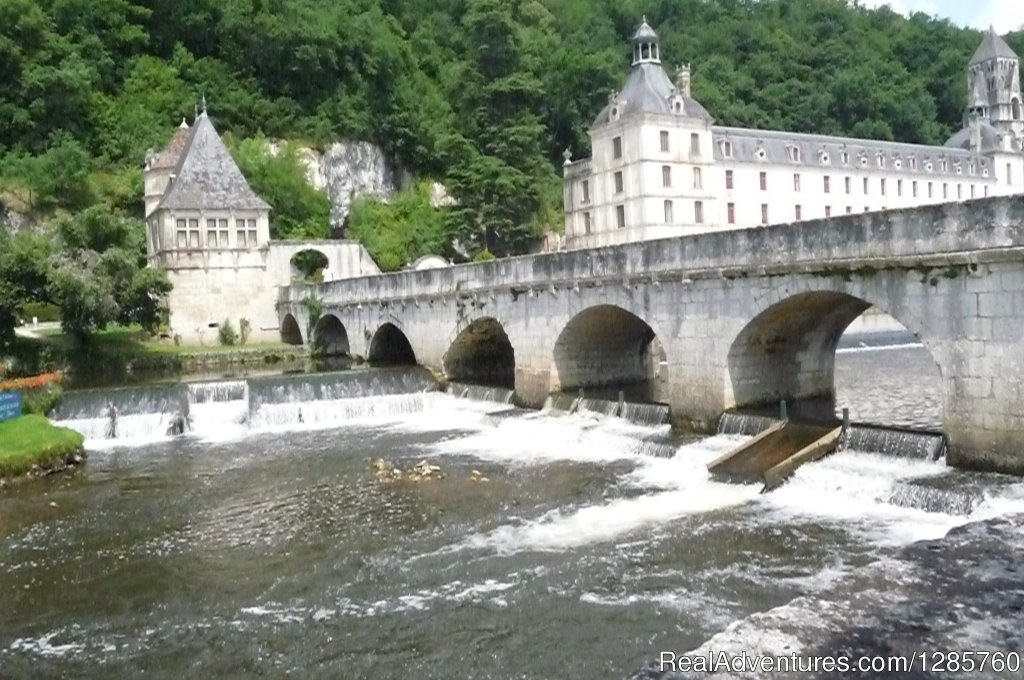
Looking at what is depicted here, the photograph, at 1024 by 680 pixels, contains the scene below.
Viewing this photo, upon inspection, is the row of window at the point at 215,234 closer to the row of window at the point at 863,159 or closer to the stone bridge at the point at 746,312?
the stone bridge at the point at 746,312

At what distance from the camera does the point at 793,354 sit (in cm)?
2308

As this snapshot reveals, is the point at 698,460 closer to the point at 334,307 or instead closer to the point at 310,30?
the point at 334,307

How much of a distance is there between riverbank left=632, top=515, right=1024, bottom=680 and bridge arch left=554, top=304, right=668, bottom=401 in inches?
597

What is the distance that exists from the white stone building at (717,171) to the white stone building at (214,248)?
19.7 meters

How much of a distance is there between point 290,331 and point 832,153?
43.2 meters

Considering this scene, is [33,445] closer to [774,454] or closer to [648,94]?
[774,454]

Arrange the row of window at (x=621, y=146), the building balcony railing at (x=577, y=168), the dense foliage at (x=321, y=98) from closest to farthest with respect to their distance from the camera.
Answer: the dense foliage at (x=321, y=98) < the row of window at (x=621, y=146) < the building balcony railing at (x=577, y=168)

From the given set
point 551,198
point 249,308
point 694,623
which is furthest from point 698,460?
point 551,198

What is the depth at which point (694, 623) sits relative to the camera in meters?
10.9

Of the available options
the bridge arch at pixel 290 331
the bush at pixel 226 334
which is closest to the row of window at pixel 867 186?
the bridge arch at pixel 290 331

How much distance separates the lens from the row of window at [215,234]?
46.3 meters

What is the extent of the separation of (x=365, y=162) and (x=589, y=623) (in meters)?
56.8

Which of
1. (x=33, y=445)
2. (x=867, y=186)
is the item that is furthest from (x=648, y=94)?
(x=33, y=445)

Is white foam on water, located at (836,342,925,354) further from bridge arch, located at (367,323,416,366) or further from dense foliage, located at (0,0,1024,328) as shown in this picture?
dense foliage, located at (0,0,1024,328)
